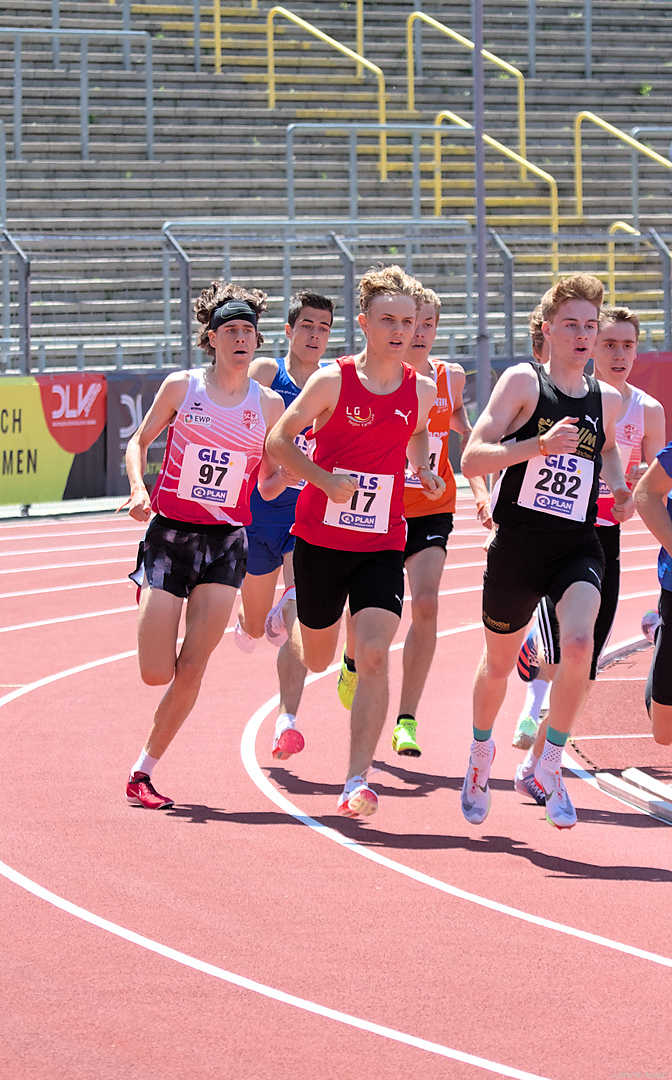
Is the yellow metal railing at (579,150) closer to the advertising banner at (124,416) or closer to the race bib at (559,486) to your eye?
the advertising banner at (124,416)

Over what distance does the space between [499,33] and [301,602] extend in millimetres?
28221

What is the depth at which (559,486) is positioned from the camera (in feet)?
21.9

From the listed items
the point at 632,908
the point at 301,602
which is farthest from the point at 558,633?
the point at 632,908

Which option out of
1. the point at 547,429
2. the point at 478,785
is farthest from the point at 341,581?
the point at 547,429

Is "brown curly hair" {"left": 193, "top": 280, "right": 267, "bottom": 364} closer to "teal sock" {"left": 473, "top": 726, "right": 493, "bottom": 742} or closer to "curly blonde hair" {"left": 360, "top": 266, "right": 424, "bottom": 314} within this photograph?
"curly blonde hair" {"left": 360, "top": 266, "right": 424, "bottom": 314}

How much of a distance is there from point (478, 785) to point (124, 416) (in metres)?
13.8

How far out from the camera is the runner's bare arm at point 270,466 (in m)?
7.40

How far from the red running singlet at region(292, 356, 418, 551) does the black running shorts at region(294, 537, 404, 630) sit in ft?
0.14

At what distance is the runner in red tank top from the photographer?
268 inches

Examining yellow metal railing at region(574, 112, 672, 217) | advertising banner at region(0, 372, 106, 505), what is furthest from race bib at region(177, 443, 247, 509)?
yellow metal railing at region(574, 112, 672, 217)

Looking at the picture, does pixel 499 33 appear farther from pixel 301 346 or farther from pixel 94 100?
pixel 301 346

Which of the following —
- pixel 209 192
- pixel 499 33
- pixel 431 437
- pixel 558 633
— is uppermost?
pixel 499 33

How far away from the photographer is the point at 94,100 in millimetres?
28609

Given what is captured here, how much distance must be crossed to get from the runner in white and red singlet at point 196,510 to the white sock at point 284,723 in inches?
25.1
